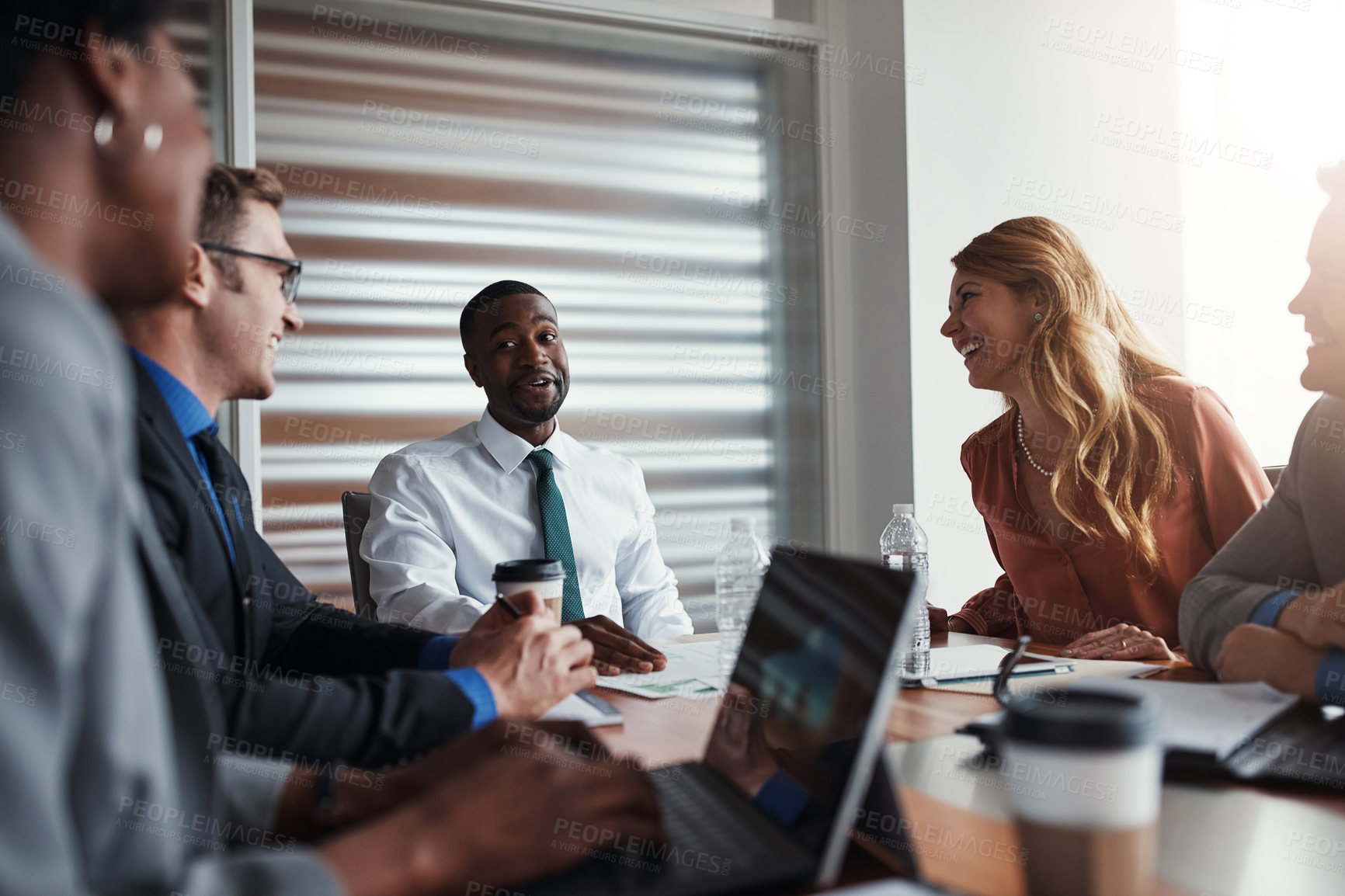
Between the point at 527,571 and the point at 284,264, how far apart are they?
61 cm

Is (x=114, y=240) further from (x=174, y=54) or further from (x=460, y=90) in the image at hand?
(x=460, y=90)

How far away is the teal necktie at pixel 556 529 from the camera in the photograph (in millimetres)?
2275

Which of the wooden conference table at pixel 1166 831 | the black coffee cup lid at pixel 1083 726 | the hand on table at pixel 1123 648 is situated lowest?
the hand on table at pixel 1123 648

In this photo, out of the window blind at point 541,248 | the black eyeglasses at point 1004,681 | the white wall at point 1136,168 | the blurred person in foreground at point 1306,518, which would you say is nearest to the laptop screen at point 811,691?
the black eyeglasses at point 1004,681

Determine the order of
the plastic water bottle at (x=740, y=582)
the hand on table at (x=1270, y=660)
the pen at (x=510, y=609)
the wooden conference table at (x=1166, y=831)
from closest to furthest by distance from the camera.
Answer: the wooden conference table at (x=1166, y=831) → the hand on table at (x=1270, y=660) → the pen at (x=510, y=609) → the plastic water bottle at (x=740, y=582)

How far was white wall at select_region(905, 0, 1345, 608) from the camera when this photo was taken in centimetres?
348

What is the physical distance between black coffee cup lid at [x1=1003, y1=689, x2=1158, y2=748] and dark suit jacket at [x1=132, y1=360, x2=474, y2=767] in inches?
26.0

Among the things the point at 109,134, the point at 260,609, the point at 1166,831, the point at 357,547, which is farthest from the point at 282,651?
the point at 1166,831

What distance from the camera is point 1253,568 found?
4.87ft

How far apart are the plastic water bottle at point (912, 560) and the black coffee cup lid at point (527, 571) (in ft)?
1.65

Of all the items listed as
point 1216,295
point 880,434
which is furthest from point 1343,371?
point 1216,295

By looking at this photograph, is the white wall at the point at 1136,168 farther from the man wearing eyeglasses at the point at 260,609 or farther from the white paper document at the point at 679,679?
the man wearing eyeglasses at the point at 260,609

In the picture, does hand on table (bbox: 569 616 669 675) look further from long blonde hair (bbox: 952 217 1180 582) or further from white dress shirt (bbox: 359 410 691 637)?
long blonde hair (bbox: 952 217 1180 582)

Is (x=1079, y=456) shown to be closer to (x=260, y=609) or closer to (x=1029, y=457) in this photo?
(x=1029, y=457)
